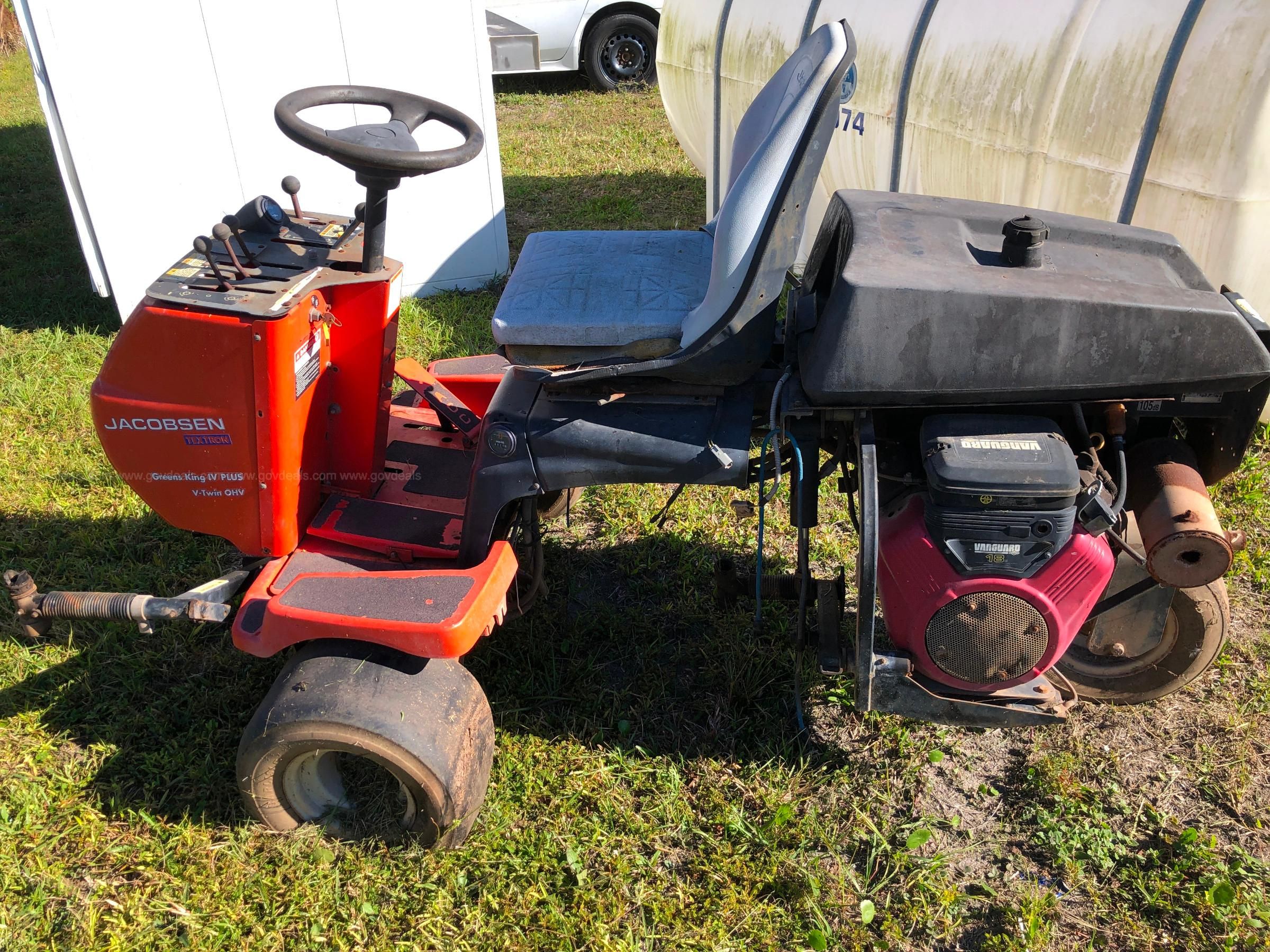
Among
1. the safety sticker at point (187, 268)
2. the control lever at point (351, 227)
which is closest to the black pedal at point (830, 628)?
the control lever at point (351, 227)

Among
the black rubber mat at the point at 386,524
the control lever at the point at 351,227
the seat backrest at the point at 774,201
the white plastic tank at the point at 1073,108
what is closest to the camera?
the seat backrest at the point at 774,201

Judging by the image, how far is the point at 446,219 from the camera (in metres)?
5.62

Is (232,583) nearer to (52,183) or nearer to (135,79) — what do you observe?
(135,79)

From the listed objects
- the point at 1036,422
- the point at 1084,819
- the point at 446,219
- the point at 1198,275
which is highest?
the point at 1198,275

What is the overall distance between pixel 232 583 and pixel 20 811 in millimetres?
838

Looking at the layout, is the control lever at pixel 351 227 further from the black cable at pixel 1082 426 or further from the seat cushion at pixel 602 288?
the black cable at pixel 1082 426

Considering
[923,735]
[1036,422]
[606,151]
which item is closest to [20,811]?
[923,735]

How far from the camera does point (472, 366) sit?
3232 mm

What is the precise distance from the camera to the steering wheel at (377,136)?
2197 mm

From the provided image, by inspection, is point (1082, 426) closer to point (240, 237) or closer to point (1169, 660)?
point (1169, 660)

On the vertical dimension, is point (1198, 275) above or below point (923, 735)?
above

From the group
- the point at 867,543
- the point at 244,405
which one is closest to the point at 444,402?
the point at 244,405

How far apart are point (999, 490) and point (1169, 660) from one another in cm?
117

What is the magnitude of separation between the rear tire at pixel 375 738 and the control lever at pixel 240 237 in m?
1.00
